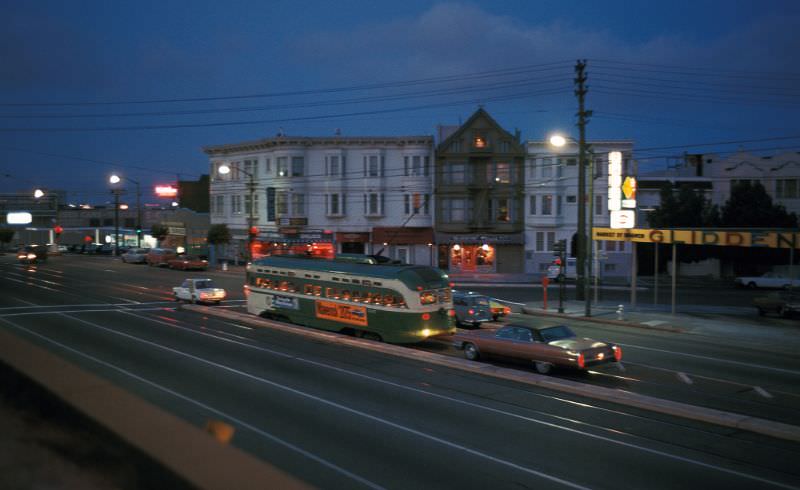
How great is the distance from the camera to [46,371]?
3.98 metres

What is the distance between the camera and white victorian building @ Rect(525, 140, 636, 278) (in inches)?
2094

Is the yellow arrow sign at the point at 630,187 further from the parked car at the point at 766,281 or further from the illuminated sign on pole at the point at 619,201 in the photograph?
the parked car at the point at 766,281

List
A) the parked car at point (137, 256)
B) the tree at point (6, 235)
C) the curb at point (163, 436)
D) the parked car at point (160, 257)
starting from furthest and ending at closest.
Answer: the tree at point (6, 235), the parked car at point (137, 256), the parked car at point (160, 257), the curb at point (163, 436)

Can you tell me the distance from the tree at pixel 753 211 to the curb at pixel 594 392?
121ft

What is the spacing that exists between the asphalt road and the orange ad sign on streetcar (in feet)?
5.44

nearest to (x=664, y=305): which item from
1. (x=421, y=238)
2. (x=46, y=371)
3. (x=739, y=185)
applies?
(x=739, y=185)

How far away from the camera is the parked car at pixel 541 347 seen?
54.5 ft

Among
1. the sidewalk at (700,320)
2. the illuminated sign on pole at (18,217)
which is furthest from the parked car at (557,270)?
the illuminated sign on pole at (18,217)

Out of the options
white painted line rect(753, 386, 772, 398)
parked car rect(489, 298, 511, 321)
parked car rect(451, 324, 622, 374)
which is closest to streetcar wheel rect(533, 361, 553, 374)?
parked car rect(451, 324, 622, 374)

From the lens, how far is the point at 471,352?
19.2 m

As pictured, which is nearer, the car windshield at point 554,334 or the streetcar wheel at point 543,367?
the streetcar wheel at point 543,367

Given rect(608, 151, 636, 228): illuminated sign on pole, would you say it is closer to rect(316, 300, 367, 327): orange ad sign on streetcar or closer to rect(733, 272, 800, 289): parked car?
rect(733, 272, 800, 289): parked car

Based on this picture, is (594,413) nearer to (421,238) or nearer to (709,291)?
(709,291)

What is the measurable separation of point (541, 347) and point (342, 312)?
898cm
